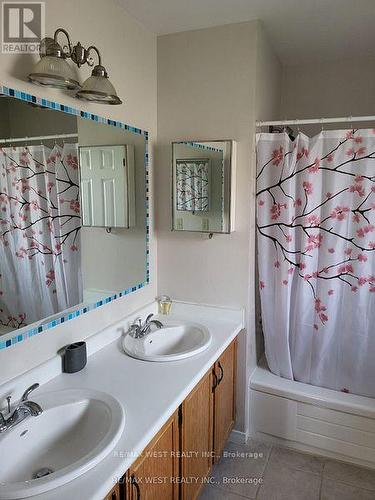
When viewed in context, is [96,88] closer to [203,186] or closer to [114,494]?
[203,186]

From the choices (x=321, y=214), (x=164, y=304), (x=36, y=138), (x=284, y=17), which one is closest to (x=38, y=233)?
(x=36, y=138)

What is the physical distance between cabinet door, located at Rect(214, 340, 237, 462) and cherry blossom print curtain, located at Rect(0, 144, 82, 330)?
84 cm

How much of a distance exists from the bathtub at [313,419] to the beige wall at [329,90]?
1817mm

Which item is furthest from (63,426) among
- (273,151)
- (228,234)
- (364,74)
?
(364,74)

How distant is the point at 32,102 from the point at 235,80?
1.16 meters

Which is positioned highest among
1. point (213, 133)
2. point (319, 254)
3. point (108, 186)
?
point (213, 133)

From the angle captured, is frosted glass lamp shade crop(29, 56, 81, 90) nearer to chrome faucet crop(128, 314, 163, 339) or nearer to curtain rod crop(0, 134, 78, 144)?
curtain rod crop(0, 134, 78, 144)

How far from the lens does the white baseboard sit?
234cm

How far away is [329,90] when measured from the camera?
2.74 meters

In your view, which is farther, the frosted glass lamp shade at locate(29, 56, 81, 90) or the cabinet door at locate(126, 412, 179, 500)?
the frosted glass lamp shade at locate(29, 56, 81, 90)

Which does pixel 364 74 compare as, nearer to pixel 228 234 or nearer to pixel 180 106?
pixel 180 106

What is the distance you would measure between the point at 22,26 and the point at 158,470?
1718 millimetres

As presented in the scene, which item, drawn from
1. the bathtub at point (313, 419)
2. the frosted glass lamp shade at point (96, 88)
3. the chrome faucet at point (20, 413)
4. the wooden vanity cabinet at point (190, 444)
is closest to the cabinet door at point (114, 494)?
the wooden vanity cabinet at point (190, 444)

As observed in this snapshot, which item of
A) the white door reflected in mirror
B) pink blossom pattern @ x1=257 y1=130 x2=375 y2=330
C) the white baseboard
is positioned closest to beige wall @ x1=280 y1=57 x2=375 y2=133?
pink blossom pattern @ x1=257 y1=130 x2=375 y2=330
